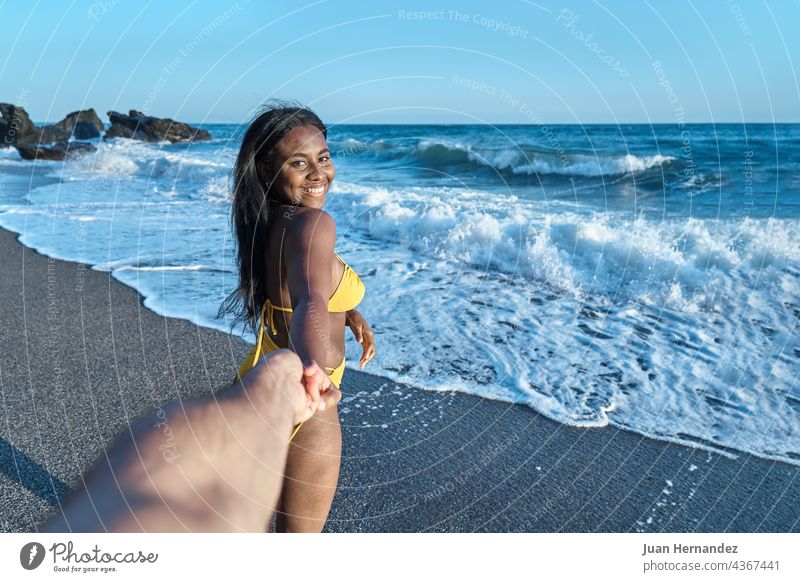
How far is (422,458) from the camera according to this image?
351cm

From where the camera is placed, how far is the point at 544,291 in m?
6.70

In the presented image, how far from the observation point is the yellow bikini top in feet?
7.06

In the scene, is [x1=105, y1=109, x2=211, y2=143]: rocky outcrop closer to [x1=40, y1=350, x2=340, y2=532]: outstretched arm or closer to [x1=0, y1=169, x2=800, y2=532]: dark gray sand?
[x1=0, y1=169, x2=800, y2=532]: dark gray sand

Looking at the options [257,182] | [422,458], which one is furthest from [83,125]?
[257,182]

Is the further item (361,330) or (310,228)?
(361,330)

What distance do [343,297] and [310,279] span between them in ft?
1.17

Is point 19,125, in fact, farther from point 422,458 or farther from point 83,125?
point 422,458

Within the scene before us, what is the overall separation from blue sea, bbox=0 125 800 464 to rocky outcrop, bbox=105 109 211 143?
29478 mm

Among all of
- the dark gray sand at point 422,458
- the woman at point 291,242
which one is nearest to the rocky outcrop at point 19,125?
the dark gray sand at point 422,458

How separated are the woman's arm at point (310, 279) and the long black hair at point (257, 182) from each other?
0.24 m

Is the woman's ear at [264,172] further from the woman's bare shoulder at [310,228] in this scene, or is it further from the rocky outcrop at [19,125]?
the rocky outcrop at [19,125]
